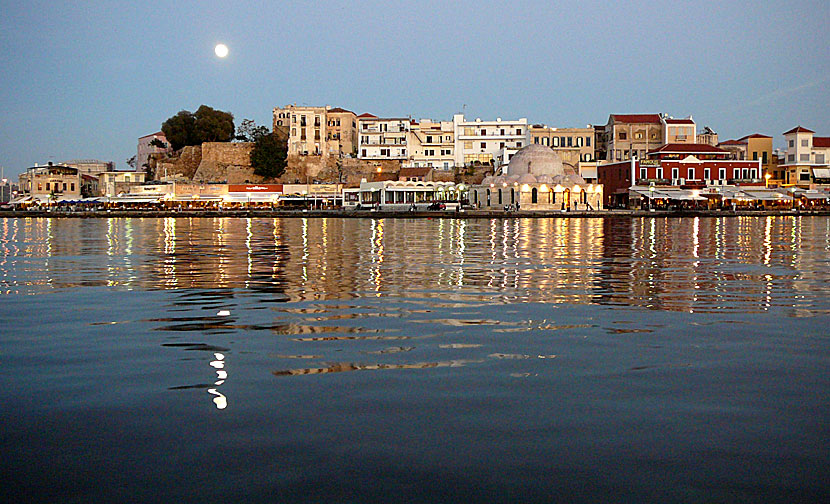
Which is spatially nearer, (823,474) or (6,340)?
(823,474)

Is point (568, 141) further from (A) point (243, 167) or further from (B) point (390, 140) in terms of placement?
(A) point (243, 167)

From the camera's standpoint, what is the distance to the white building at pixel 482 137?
8850 centimetres

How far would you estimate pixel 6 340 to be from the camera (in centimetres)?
833

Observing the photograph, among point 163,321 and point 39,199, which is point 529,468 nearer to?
point 163,321

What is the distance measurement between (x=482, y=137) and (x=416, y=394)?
84917mm

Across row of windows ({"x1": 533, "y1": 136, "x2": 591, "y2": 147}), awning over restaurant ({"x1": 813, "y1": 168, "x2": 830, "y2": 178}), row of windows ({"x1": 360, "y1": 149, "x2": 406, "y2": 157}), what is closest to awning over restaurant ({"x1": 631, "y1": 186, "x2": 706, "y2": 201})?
row of windows ({"x1": 533, "y1": 136, "x2": 591, "y2": 147})

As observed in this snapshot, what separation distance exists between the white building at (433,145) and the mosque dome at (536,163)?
1790 centimetres

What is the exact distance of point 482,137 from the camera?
3511 inches

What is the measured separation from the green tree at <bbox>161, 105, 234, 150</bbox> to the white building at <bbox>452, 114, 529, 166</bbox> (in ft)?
104

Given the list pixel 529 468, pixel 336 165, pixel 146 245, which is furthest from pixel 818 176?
pixel 529 468

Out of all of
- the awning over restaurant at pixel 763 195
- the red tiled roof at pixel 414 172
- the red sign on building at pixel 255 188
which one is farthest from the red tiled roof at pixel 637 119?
the red sign on building at pixel 255 188

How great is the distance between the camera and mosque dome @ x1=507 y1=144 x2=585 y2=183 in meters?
71.9

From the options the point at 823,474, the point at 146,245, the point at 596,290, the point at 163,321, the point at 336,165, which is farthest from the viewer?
the point at 336,165

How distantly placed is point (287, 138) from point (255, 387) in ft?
299
